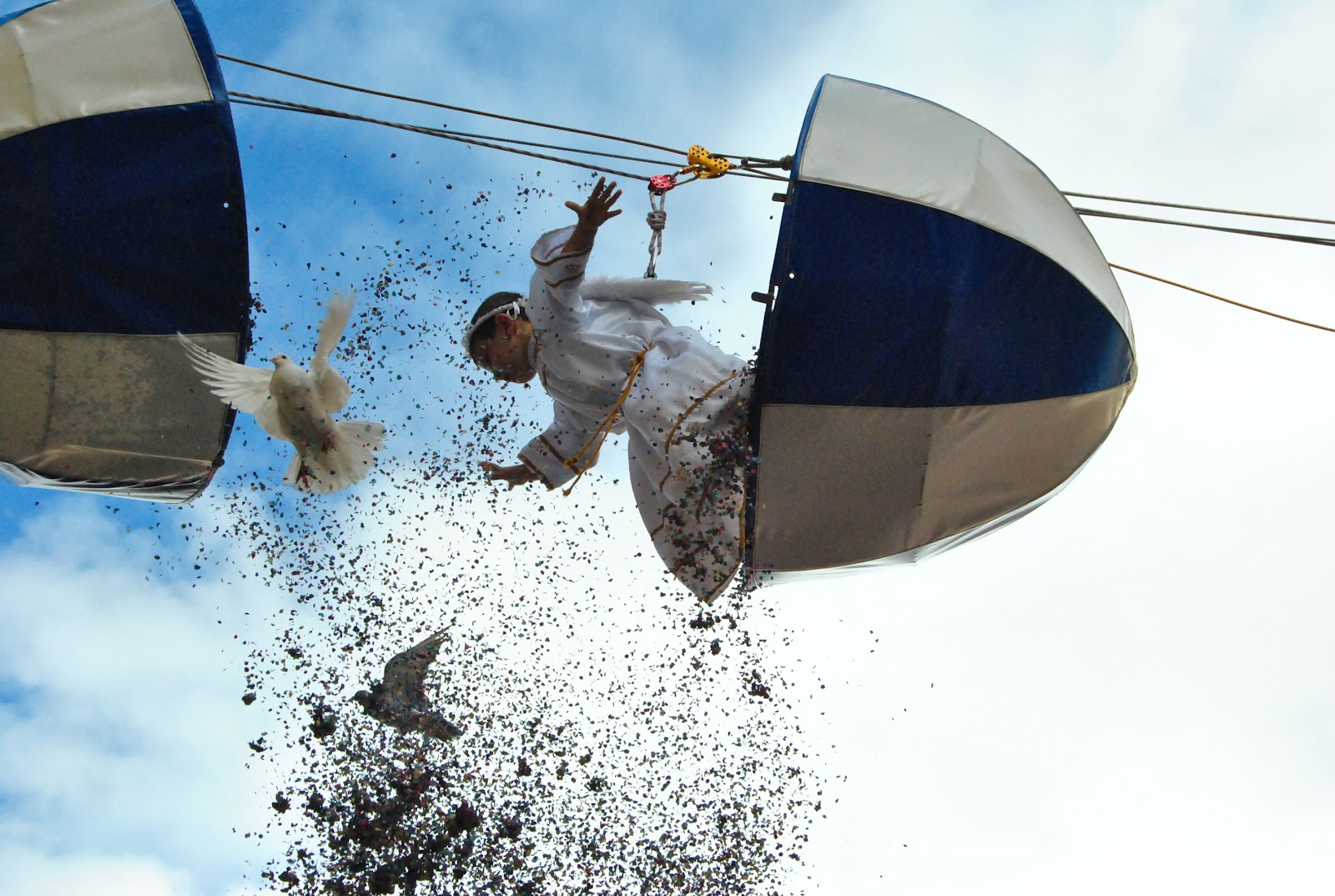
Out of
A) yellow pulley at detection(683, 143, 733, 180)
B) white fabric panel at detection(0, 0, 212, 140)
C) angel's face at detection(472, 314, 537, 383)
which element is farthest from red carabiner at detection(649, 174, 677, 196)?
white fabric panel at detection(0, 0, 212, 140)

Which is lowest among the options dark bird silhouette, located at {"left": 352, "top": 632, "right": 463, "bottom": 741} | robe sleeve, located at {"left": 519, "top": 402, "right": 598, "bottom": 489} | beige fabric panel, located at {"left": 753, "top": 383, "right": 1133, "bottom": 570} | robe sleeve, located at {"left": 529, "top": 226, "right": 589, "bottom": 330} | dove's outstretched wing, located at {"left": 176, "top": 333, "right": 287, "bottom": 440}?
dark bird silhouette, located at {"left": 352, "top": 632, "right": 463, "bottom": 741}

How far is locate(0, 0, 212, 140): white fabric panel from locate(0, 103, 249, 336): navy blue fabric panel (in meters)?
0.05

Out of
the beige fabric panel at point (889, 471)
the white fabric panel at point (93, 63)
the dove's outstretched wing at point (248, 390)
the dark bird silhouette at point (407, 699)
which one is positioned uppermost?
the white fabric panel at point (93, 63)

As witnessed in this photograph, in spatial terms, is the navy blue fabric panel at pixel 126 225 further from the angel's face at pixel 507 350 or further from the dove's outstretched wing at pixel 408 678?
the dove's outstretched wing at pixel 408 678

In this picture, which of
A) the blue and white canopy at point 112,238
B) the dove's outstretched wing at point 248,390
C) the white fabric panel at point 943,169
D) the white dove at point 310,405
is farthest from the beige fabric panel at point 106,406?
the white fabric panel at point 943,169

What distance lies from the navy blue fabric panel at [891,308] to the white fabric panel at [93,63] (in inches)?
78.3

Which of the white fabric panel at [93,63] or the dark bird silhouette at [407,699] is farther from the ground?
the white fabric panel at [93,63]

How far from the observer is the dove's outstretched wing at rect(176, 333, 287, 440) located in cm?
330

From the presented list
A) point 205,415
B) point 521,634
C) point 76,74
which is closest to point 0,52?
point 76,74

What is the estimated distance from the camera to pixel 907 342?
122 inches

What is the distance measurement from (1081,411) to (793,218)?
41.8 inches

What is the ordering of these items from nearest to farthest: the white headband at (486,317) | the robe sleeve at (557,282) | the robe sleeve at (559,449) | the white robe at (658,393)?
the white robe at (658,393) → the robe sleeve at (557,282) → the white headband at (486,317) → the robe sleeve at (559,449)

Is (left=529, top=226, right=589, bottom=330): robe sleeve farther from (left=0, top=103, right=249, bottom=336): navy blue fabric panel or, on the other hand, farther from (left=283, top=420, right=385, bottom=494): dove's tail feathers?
(left=0, top=103, right=249, bottom=336): navy blue fabric panel

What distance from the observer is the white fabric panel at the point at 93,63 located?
3.40 m
